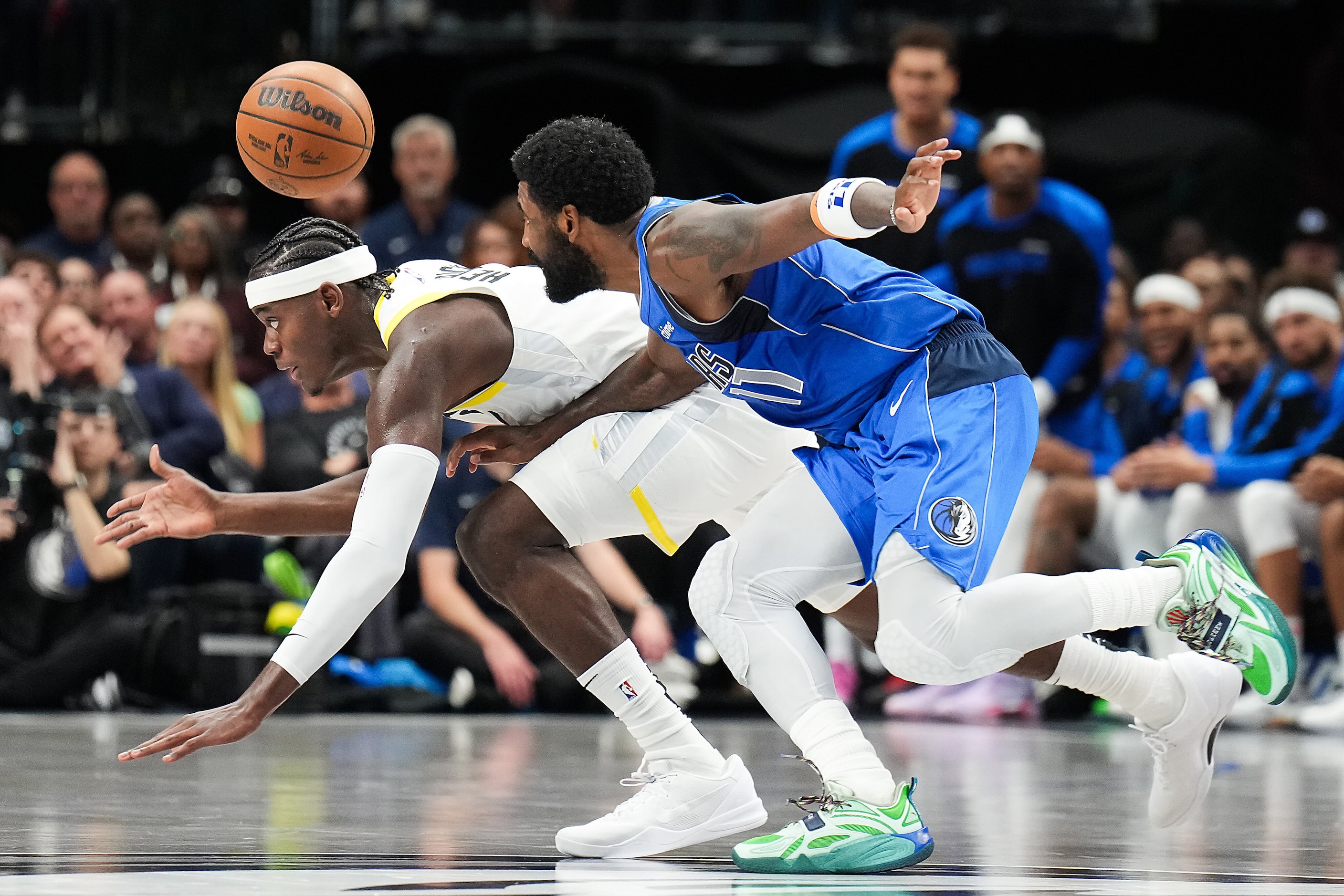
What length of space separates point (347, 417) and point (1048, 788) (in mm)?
4333

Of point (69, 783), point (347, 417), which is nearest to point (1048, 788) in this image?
point (69, 783)

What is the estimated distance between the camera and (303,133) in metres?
5.05

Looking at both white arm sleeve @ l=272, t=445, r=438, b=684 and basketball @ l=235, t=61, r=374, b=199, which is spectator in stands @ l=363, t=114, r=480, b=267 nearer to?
basketball @ l=235, t=61, r=374, b=199

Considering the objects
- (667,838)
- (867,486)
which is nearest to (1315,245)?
(867,486)

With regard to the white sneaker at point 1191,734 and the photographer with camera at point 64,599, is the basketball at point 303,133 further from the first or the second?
the photographer with camera at point 64,599

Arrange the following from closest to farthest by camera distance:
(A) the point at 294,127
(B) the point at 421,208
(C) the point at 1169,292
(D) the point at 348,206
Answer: (A) the point at 294,127
(C) the point at 1169,292
(B) the point at 421,208
(D) the point at 348,206

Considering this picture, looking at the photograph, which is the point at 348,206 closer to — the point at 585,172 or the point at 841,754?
the point at 585,172

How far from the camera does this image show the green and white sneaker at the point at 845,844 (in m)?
3.90

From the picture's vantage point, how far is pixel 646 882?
371 centimetres

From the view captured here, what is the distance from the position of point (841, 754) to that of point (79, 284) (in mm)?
6334

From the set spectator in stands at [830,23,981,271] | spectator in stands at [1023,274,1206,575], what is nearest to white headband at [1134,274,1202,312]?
spectator in stands at [1023,274,1206,575]

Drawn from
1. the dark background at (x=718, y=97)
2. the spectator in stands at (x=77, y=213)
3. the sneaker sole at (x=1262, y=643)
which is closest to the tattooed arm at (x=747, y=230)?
the sneaker sole at (x=1262, y=643)

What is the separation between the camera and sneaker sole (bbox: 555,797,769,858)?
4.13m

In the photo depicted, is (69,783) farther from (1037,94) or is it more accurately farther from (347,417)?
(1037,94)
